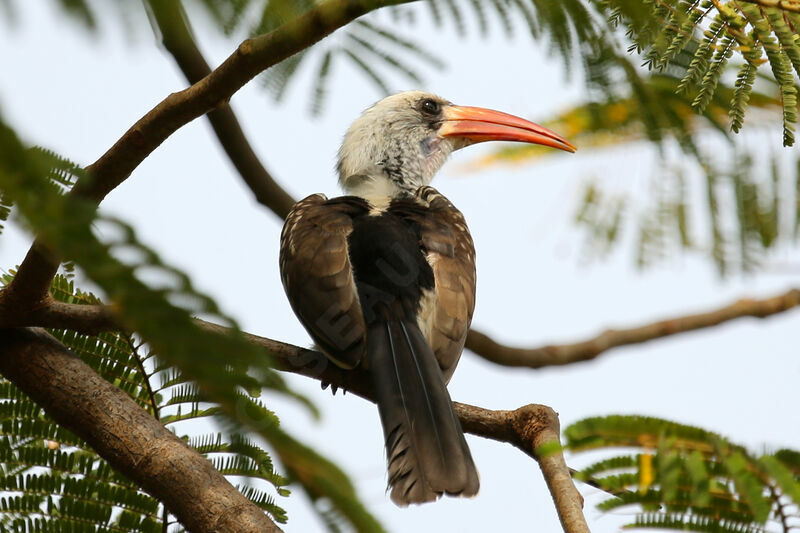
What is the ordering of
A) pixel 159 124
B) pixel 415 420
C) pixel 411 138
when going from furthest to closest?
pixel 411 138 < pixel 415 420 < pixel 159 124

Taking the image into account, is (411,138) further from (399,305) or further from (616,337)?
(399,305)

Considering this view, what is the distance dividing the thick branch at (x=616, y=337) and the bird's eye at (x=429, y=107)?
1948 mm

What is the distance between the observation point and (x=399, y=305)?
418cm

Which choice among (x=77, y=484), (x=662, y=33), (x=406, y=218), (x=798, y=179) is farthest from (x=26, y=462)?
(x=798, y=179)

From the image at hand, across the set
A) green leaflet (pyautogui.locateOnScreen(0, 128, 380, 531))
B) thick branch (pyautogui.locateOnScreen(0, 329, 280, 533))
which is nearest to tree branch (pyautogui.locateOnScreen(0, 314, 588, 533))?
thick branch (pyautogui.locateOnScreen(0, 329, 280, 533))

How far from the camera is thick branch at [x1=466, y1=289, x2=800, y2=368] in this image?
18.3 feet

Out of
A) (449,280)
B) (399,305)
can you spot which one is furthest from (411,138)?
(399,305)

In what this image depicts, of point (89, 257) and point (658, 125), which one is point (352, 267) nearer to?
point (658, 125)

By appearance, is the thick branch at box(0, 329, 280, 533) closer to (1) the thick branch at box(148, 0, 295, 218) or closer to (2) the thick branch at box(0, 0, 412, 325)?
(2) the thick branch at box(0, 0, 412, 325)

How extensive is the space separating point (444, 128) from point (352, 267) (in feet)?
8.10

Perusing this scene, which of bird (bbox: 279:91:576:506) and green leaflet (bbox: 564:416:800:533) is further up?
bird (bbox: 279:91:576:506)

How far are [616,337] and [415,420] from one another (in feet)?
10.0

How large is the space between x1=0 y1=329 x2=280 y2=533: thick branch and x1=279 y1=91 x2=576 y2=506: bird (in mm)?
688

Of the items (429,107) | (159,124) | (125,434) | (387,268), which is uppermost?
(429,107)
